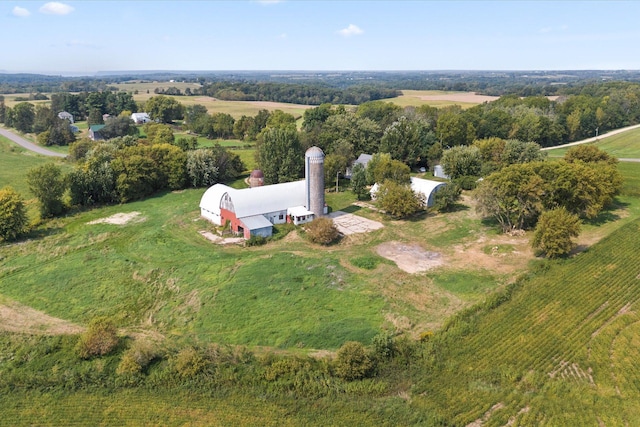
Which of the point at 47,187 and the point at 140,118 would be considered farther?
the point at 140,118

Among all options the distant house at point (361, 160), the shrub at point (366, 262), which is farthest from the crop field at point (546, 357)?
the distant house at point (361, 160)

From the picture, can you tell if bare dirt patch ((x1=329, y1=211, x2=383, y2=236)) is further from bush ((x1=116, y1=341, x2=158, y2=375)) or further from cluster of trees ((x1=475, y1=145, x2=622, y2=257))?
bush ((x1=116, y1=341, x2=158, y2=375))

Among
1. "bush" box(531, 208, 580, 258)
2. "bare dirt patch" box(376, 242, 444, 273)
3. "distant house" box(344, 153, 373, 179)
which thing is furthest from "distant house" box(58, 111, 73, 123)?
"bush" box(531, 208, 580, 258)

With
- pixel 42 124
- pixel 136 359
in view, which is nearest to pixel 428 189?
pixel 136 359

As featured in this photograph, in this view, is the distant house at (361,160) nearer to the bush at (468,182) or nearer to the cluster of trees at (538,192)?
the bush at (468,182)

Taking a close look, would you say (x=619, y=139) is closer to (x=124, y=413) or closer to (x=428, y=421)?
(x=428, y=421)

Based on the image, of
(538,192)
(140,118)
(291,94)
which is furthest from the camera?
(291,94)

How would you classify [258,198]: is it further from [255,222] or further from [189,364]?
[189,364]

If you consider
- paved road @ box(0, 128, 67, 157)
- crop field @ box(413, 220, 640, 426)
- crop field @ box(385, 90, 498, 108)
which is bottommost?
crop field @ box(413, 220, 640, 426)

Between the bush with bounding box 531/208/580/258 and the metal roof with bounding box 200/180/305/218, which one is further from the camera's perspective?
the metal roof with bounding box 200/180/305/218
